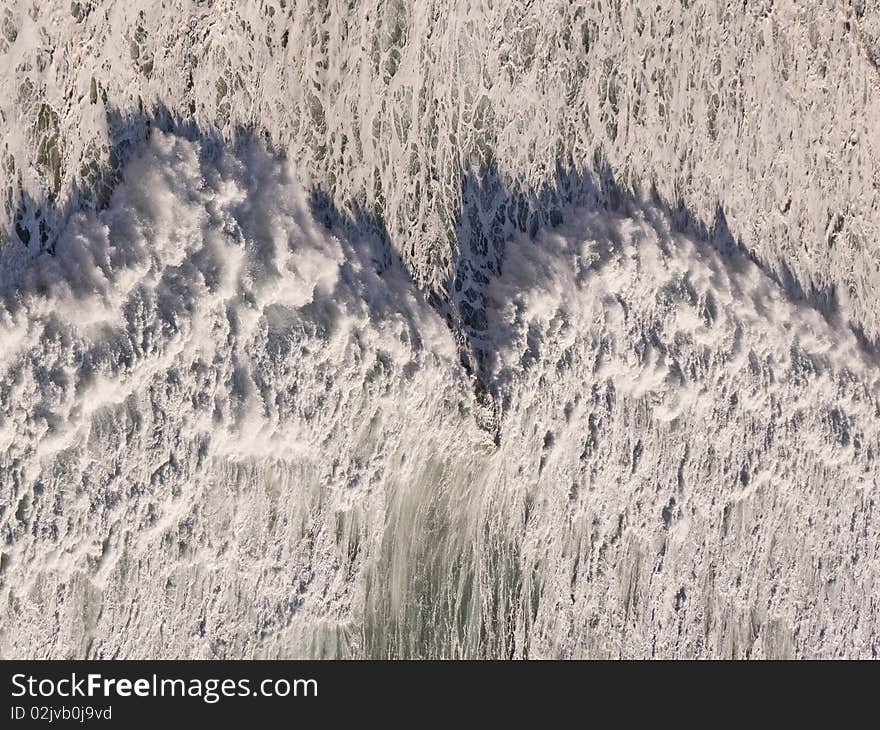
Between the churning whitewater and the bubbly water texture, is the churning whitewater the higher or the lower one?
the lower one

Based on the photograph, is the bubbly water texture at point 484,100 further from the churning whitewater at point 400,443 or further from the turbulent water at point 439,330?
the churning whitewater at point 400,443

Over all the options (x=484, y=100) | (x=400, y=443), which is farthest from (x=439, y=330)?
(x=484, y=100)

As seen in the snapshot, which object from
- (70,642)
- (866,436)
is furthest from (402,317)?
(866,436)

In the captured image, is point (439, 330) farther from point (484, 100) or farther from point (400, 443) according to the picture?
point (484, 100)

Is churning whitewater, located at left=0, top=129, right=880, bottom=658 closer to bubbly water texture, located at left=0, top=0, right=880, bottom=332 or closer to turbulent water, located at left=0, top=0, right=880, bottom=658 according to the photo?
turbulent water, located at left=0, top=0, right=880, bottom=658

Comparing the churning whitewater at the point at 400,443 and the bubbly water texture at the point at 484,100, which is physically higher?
the bubbly water texture at the point at 484,100

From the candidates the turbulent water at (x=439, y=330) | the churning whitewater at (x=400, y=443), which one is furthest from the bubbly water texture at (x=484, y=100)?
the churning whitewater at (x=400, y=443)

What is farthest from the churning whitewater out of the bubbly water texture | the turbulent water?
the bubbly water texture
